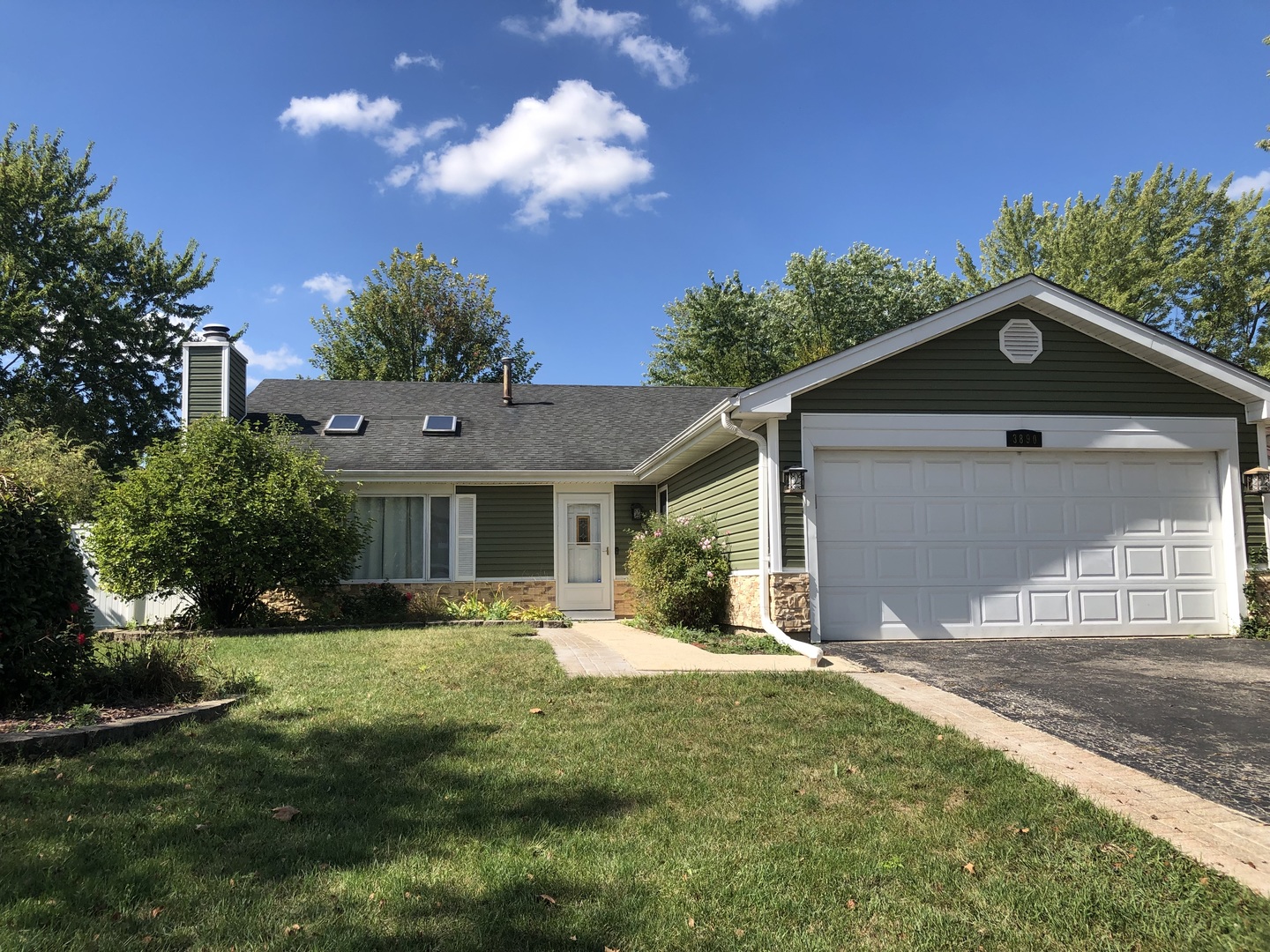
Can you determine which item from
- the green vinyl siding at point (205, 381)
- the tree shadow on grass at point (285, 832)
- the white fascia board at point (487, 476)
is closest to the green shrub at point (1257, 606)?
the white fascia board at point (487, 476)

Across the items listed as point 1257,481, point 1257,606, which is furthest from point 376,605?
point 1257,481

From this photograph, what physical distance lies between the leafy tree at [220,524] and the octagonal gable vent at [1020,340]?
368 inches

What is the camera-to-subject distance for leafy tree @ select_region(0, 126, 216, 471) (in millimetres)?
23031

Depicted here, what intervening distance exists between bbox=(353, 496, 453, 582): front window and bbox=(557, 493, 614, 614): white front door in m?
1.95

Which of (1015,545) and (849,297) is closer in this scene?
(1015,545)

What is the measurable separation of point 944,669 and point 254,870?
5.81 metres

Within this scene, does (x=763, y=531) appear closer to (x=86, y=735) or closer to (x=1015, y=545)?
(x=1015, y=545)

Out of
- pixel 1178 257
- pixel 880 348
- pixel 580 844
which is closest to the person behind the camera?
pixel 580 844

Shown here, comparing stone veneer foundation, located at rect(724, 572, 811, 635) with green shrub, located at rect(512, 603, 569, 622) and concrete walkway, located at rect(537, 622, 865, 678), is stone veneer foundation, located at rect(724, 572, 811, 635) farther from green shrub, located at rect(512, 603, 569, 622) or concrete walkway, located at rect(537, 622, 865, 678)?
green shrub, located at rect(512, 603, 569, 622)

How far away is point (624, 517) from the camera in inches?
578

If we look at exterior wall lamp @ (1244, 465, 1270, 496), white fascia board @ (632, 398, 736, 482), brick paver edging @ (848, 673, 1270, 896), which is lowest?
brick paver edging @ (848, 673, 1270, 896)

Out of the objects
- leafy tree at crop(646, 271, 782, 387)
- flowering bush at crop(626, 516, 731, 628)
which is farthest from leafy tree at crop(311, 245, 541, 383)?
flowering bush at crop(626, 516, 731, 628)

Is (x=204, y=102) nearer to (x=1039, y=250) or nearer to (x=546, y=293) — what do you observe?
(x=546, y=293)

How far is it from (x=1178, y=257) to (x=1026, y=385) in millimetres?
23630
